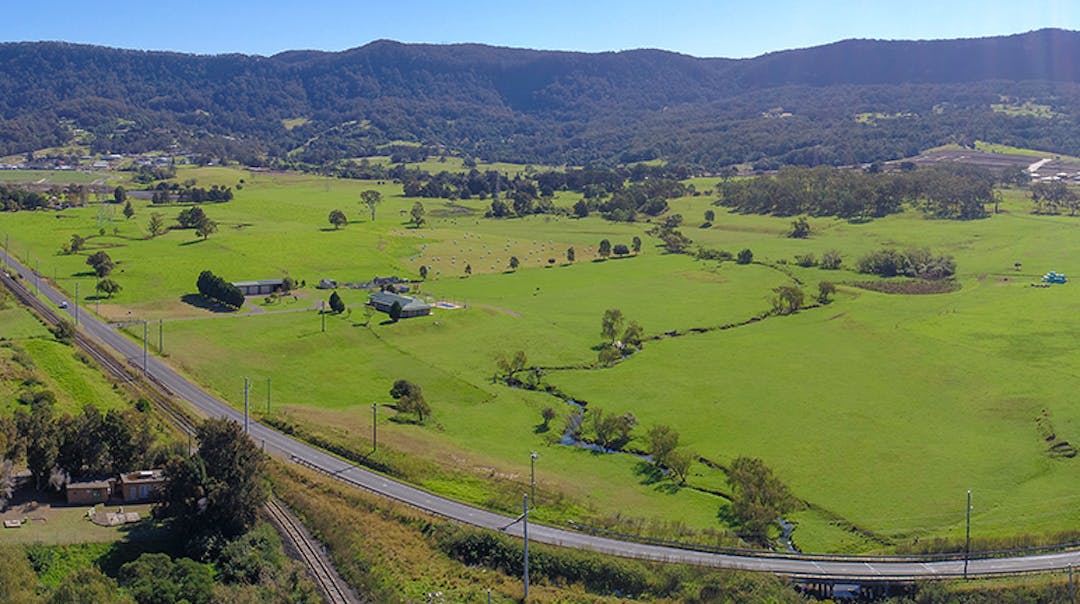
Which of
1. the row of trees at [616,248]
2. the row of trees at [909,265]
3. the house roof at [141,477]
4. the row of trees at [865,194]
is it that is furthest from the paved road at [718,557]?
the row of trees at [865,194]

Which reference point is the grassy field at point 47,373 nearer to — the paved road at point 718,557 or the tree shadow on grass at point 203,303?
the paved road at point 718,557

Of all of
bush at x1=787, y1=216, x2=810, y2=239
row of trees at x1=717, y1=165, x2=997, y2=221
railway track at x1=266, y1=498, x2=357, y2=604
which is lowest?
railway track at x1=266, y1=498, x2=357, y2=604

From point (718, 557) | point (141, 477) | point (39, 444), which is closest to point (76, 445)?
point (39, 444)

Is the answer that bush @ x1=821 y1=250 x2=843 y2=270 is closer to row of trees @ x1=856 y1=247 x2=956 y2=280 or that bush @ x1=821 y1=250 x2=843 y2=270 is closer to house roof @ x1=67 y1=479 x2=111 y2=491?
row of trees @ x1=856 y1=247 x2=956 y2=280

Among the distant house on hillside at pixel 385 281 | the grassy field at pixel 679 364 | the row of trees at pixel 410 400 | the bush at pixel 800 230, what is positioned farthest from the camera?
the bush at pixel 800 230

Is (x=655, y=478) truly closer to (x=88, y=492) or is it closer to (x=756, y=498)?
(x=756, y=498)

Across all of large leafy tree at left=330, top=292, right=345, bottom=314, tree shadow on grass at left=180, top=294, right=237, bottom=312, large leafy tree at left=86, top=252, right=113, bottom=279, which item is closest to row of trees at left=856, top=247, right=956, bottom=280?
large leafy tree at left=330, top=292, right=345, bottom=314
